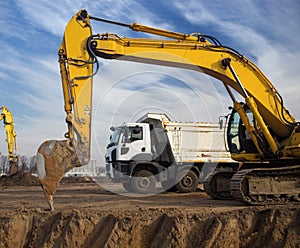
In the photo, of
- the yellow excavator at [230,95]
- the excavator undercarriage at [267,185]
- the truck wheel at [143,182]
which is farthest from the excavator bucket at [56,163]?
the truck wheel at [143,182]

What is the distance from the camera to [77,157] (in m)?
7.18

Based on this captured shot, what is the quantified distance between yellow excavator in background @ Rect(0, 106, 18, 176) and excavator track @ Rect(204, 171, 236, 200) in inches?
543

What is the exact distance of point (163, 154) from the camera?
47.4 ft

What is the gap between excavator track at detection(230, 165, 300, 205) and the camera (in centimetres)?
851

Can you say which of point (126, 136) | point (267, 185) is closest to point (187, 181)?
point (126, 136)

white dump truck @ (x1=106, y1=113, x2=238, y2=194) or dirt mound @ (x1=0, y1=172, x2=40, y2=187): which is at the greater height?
white dump truck @ (x1=106, y1=113, x2=238, y2=194)

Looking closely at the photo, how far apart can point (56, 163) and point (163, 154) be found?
301 inches

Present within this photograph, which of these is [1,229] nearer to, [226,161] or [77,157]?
[77,157]

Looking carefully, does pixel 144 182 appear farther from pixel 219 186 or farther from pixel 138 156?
pixel 219 186

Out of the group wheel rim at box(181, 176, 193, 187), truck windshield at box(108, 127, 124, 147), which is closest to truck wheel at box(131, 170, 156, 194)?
wheel rim at box(181, 176, 193, 187)

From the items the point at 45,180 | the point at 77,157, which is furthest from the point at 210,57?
the point at 45,180

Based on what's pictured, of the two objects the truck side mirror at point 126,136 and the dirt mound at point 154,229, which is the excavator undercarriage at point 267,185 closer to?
the dirt mound at point 154,229

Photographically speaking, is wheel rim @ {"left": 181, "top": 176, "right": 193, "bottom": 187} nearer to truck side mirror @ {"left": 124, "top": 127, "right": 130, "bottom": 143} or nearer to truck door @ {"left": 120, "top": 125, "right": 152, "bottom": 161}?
truck door @ {"left": 120, "top": 125, "right": 152, "bottom": 161}

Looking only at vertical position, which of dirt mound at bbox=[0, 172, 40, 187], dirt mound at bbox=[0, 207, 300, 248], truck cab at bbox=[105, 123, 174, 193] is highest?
truck cab at bbox=[105, 123, 174, 193]
